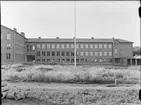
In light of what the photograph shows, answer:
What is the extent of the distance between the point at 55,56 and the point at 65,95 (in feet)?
66.2

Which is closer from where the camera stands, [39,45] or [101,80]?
[101,80]

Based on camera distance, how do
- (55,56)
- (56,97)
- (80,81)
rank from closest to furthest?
(56,97) < (80,81) < (55,56)

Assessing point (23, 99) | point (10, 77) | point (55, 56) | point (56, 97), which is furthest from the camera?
point (55, 56)

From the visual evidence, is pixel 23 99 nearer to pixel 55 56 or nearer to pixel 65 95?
pixel 65 95

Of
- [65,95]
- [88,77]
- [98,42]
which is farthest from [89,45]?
[65,95]

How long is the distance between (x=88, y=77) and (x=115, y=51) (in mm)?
19652

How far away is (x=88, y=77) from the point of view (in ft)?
16.0

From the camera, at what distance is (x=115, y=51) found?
23391 millimetres

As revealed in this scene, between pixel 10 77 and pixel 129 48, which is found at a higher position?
pixel 129 48

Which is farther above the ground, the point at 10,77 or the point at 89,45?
the point at 89,45

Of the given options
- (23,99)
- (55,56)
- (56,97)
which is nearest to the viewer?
(23,99)

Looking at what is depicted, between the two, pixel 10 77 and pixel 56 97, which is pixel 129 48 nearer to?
pixel 10 77

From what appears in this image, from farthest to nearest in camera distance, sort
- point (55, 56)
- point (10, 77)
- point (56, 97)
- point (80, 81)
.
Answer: point (55, 56) → point (10, 77) → point (80, 81) → point (56, 97)

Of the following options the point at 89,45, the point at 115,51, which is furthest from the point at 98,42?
the point at 115,51
